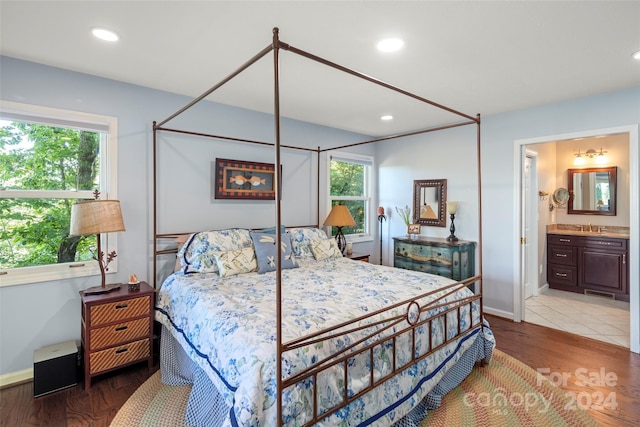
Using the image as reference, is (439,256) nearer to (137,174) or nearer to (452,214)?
(452,214)

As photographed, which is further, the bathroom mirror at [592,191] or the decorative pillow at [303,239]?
the bathroom mirror at [592,191]

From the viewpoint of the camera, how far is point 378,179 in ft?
17.1

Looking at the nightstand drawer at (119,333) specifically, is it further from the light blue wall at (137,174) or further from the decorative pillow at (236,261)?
the decorative pillow at (236,261)

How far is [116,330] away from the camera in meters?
2.46

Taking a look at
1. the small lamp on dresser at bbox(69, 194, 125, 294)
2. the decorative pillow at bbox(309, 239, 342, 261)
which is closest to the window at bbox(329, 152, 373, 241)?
the decorative pillow at bbox(309, 239, 342, 261)

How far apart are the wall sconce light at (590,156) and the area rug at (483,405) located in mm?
3986

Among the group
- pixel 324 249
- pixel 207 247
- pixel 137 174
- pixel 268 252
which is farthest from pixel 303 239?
pixel 137 174

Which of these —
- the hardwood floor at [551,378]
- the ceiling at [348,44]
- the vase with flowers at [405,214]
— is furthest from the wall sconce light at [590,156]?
the hardwood floor at [551,378]

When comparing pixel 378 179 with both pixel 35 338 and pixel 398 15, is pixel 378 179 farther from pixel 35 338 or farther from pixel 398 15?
pixel 35 338

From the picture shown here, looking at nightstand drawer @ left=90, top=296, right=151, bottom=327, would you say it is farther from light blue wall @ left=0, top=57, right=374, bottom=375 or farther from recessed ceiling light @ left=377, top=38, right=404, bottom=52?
recessed ceiling light @ left=377, top=38, right=404, bottom=52

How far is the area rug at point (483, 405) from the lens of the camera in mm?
2041

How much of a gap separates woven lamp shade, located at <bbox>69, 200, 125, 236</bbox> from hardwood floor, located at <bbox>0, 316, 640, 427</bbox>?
1.15 metres

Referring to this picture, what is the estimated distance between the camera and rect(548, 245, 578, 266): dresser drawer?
4828 mm

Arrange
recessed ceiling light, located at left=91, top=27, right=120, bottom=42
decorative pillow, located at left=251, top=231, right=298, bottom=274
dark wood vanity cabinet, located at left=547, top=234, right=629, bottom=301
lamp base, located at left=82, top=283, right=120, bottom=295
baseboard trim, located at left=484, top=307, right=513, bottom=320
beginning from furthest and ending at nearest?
dark wood vanity cabinet, located at left=547, top=234, right=629, bottom=301
baseboard trim, located at left=484, top=307, right=513, bottom=320
decorative pillow, located at left=251, top=231, right=298, bottom=274
lamp base, located at left=82, top=283, right=120, bottom=295
recessed ceiling light, located at left=91, top=27, right=120, bottom=42
